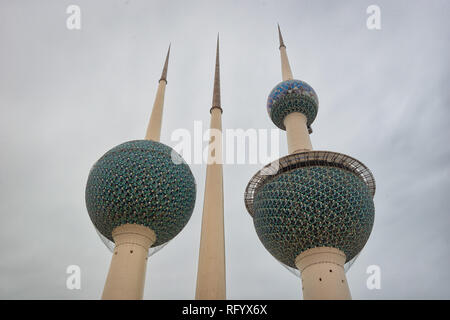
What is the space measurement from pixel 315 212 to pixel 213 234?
12.2 meters

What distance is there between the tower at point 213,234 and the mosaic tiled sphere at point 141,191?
4.94 metres

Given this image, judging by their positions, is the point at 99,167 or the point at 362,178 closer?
the point at 99,167

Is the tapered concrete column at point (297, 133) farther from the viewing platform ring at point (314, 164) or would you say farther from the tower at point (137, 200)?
the tower at point (137, 200)

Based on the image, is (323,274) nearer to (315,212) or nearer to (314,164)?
(315,212)

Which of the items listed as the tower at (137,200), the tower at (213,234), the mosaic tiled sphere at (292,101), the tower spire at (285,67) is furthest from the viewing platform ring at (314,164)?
the tower spire at (285,67)

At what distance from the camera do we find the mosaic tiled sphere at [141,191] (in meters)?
31.7

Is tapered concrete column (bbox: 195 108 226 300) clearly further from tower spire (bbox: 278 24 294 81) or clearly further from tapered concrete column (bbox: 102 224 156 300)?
tower spire (bbox: 278 24 294 81)

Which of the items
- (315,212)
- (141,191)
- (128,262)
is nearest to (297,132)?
(315,212)

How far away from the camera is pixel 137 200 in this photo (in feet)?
104

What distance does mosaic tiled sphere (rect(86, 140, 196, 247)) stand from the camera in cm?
3170
